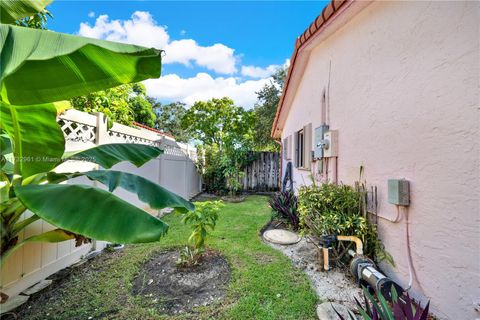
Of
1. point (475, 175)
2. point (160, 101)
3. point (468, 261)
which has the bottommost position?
point (468, 261)

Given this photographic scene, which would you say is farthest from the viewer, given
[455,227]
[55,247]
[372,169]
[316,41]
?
[316,41]

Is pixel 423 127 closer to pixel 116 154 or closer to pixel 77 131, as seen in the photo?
pixel 116 154

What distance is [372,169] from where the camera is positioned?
3.38 metres

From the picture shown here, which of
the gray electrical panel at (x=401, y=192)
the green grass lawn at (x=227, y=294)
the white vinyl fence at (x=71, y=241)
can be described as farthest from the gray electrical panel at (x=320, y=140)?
the white vinyl fence at (x=71, y=241)

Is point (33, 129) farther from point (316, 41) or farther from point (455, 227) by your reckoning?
point (316, 41)

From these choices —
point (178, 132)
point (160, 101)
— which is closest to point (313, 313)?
point (178, 132)

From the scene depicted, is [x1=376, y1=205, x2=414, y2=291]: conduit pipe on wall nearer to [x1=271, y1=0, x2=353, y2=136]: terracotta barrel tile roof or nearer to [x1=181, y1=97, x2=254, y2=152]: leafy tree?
[x1=271, y1=0, x2=353, y2=136]: terracotta barrel tile roof

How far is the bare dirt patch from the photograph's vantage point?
261 cm

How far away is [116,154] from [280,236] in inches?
145

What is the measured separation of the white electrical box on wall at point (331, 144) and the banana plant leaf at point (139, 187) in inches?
132

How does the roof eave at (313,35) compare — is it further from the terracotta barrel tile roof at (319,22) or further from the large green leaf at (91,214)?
the large green leaf at (91,214)

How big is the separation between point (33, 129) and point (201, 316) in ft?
8.31

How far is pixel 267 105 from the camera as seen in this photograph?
1722cm

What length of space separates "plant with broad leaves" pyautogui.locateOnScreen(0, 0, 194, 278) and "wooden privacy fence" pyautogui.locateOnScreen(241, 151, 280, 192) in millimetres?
9903
